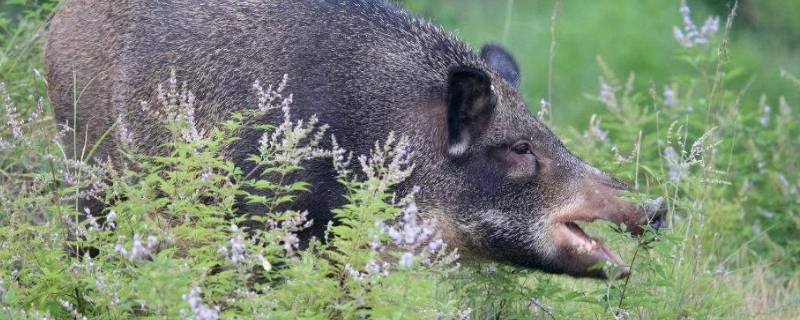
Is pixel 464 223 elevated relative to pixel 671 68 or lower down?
lower down

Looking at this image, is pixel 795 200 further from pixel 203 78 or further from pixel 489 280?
pixel 203 78

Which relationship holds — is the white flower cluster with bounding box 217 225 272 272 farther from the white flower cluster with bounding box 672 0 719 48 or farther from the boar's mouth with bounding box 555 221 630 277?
the white flower cluster with bounding box 672 0 719 48

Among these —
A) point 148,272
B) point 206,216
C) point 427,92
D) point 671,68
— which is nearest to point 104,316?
point 206,216

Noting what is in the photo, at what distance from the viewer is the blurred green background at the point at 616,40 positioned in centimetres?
1441

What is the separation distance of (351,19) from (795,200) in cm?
378

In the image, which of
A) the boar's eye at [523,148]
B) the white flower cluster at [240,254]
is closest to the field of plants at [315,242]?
the white flower cluster at [240,254]

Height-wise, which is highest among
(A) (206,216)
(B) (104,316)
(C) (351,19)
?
(C) (351,19)

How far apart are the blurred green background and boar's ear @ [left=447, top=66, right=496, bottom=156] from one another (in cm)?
714

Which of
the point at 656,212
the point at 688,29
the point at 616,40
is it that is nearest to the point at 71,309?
the point at 656,212

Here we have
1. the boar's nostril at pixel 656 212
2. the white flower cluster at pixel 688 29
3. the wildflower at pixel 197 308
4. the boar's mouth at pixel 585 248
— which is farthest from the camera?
the white flower cluster at pixel 688 29

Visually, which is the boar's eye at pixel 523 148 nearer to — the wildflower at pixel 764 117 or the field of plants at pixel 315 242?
the field of plants at pixel 315 242

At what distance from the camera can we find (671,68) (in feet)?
47.4

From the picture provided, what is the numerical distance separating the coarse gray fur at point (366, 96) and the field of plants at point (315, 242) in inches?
4.4

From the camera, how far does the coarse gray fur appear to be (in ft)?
21.3
